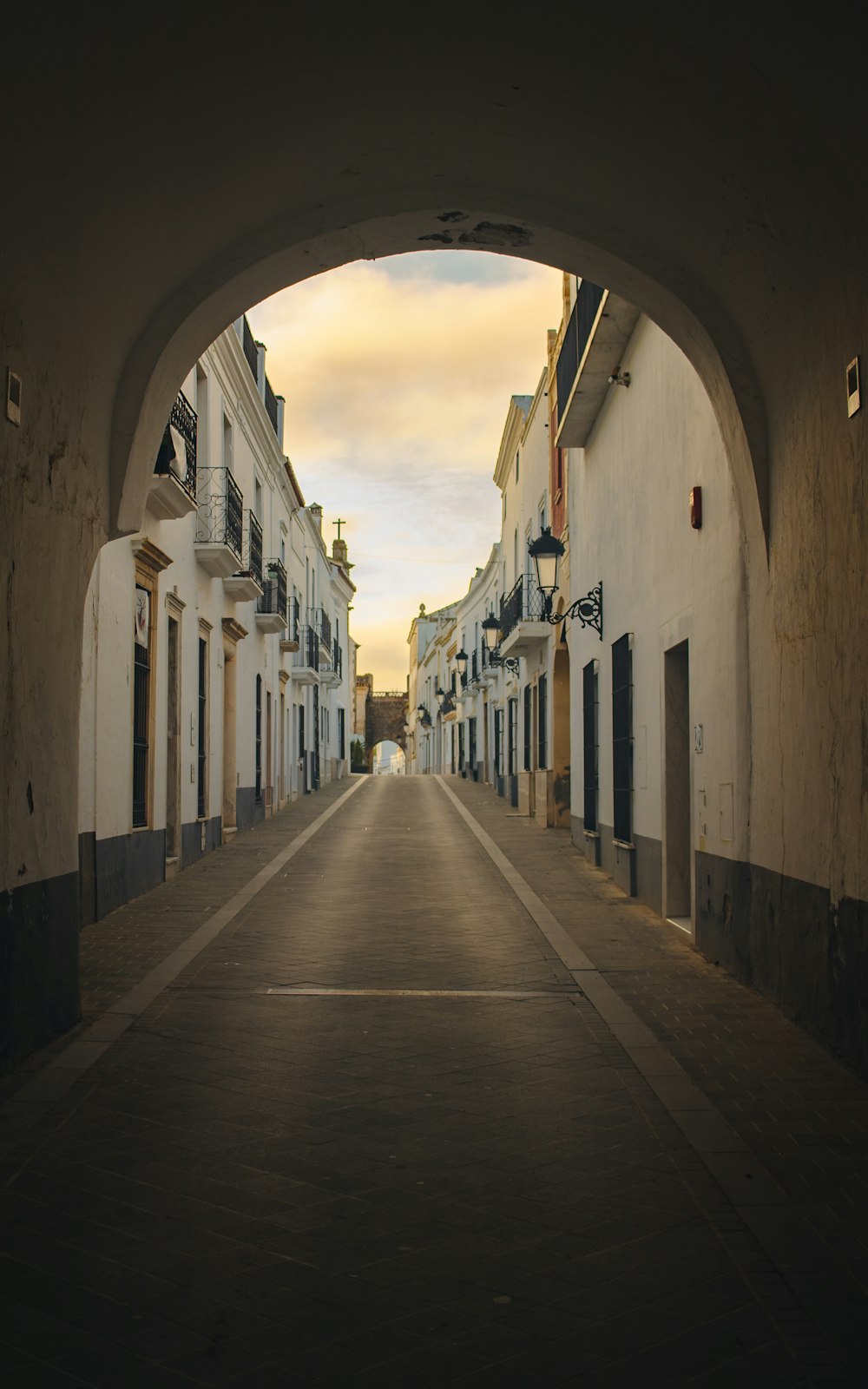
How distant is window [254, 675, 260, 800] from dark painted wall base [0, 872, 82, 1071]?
52.4ft

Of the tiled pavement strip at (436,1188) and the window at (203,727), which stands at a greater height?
the window at (203,727)

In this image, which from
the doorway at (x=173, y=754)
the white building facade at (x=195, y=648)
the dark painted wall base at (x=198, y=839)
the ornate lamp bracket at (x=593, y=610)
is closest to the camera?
the white building facade at (x=195, y=648)

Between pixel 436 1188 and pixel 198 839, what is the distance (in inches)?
495

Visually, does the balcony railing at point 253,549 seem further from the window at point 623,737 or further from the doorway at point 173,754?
the window at point 623,737

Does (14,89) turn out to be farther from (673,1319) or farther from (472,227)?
(673,1319)

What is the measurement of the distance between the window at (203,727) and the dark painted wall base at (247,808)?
128 inches

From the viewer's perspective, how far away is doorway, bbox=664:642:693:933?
11102 millimetres

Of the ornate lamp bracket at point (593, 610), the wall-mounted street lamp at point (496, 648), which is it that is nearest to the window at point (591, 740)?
the ornate lamp bracket at point (593, 610)

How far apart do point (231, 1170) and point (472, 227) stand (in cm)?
591

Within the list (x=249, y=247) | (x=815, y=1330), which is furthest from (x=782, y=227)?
(x=815, y=1330)

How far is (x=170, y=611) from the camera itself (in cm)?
1490

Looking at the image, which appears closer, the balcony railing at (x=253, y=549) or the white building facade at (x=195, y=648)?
the white building facade at (x=195, y=648)

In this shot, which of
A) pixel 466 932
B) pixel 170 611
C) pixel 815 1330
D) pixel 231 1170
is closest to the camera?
pixel 815 1330

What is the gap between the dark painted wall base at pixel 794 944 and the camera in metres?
5.95
